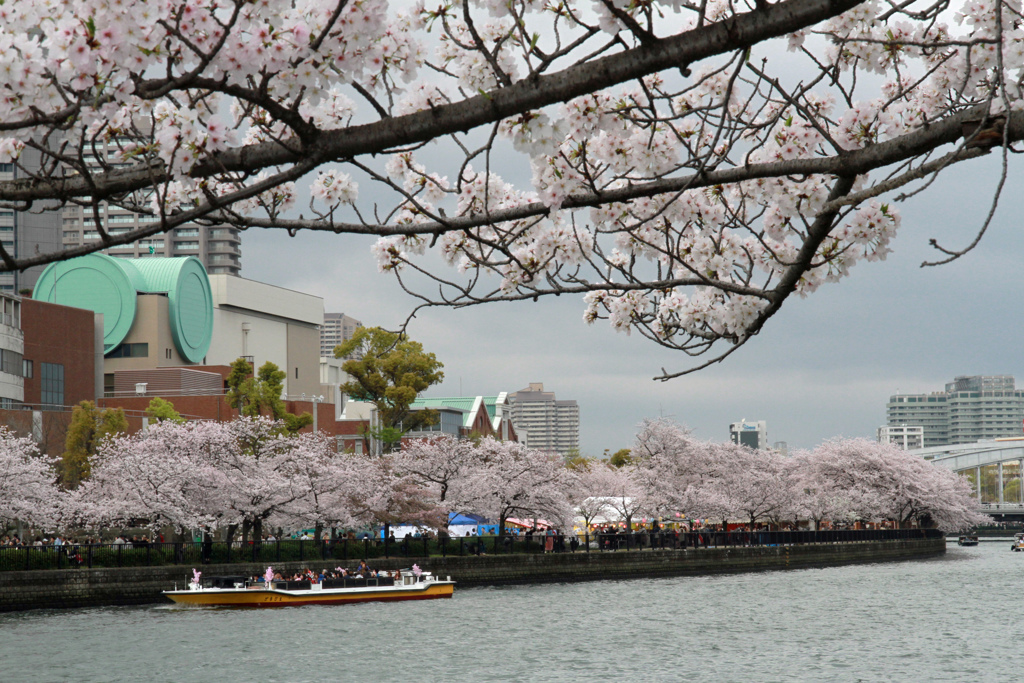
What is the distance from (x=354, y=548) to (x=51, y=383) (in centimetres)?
2888

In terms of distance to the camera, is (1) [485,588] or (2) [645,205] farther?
(1) [485,588]

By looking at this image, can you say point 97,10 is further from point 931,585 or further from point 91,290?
point 91,290

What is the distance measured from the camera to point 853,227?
21.2 feet

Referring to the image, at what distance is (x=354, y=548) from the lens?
156ft

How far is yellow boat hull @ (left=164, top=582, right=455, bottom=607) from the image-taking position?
37.2 metres

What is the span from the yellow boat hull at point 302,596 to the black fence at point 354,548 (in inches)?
122

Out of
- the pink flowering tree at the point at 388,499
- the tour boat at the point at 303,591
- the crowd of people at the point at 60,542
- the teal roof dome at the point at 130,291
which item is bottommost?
the tour boat at the point at 303,591

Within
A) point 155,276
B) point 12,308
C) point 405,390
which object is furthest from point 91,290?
point 405,390

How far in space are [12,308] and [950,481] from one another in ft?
233

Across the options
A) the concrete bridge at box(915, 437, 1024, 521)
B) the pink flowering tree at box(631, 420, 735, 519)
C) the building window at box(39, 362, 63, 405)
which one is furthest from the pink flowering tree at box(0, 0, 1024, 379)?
the concrete bridge at box(915, 437, 1024, 521)

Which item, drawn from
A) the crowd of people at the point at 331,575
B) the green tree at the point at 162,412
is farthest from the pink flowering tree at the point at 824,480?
the green tree at the point at 162,412

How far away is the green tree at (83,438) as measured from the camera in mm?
47866

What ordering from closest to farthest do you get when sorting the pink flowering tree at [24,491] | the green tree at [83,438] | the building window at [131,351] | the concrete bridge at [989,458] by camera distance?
1. the pink flowering tree at [24,491]
2. the green tree at [83,438]
3. the building window at [131,351]
4. the concrete bridge at [989,458]

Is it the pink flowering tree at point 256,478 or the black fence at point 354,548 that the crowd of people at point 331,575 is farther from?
the pink flowering tree at point 256,478
